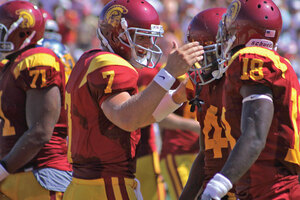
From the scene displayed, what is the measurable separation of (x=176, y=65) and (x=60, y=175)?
4.85ft

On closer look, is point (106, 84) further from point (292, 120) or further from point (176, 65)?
point (292, 120)

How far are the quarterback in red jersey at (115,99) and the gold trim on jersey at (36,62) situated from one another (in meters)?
0.49

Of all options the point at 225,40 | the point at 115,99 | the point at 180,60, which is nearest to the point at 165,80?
the point at 180,60

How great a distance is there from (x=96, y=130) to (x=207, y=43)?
43.1 inches

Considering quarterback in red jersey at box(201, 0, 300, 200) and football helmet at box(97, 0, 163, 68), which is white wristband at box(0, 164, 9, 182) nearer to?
football helmet at box(97, 0, 163, 68)

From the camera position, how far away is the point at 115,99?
3227mm

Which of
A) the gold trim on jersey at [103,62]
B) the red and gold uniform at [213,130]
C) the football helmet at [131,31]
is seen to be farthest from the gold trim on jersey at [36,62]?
the red and gold uniform at [213,130]

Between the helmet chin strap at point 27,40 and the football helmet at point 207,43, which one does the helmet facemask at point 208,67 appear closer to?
the football helmet at point 207,43

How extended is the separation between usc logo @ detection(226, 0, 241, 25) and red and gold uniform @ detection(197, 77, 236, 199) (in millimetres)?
473

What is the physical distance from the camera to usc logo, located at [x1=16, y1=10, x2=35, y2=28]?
4.42 m

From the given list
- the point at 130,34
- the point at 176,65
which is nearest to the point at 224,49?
the point at 176,65

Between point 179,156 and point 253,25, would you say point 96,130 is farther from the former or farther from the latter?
point 179,156

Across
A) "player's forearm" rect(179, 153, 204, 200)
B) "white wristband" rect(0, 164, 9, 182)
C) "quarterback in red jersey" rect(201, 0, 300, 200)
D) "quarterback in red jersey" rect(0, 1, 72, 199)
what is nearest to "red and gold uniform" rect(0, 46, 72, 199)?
"quarterback in red jersey" rect(0, 1, 72, 199)

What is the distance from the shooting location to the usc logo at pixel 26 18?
442 centimetres
